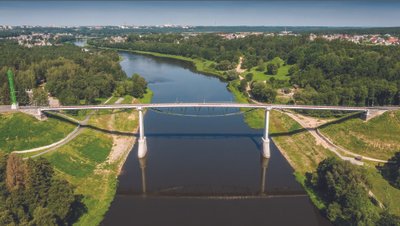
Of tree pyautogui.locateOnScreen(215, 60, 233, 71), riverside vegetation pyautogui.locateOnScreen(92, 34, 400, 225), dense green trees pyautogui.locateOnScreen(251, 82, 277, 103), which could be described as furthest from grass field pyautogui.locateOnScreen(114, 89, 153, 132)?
tree pyautogui.locateOnScreen(215, 60, 233, 71)

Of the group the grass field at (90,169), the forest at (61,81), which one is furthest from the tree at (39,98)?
the grass field at (90,169)

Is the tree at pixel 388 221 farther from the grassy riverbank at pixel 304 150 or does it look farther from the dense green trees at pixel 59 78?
the dense green trees at pixel 59 78

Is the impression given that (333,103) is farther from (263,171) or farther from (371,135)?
(263,171)

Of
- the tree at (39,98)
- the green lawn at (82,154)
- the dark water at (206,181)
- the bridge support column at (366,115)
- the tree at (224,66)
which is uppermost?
the tree at (224,66)

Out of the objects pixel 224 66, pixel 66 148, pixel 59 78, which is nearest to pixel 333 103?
pixel 66 148

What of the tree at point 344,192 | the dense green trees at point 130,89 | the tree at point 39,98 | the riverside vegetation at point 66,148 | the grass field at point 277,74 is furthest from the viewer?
the grass field at point 277,74

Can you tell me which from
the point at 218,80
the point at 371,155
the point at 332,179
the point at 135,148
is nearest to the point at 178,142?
the point at 135,148
